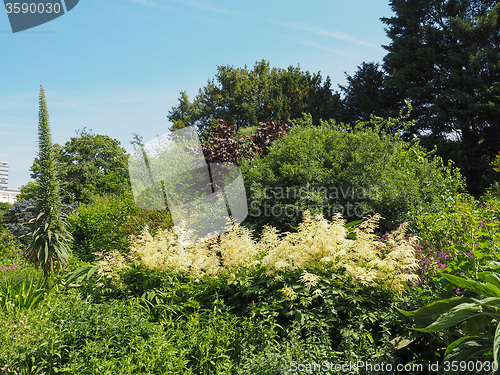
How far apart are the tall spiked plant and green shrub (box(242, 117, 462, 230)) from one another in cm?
347

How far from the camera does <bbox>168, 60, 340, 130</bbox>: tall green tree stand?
20.2m

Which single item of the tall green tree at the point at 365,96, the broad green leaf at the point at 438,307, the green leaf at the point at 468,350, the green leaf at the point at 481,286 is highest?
the tall green tree at the point at 365,96

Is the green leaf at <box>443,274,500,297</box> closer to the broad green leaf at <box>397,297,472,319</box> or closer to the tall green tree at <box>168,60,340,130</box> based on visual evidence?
the broad green leaf at <box>397,297,472,319</box>

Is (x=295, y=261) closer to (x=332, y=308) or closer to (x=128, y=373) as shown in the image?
(x=332, y=308)

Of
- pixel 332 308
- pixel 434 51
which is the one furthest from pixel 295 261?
pixel 434 51

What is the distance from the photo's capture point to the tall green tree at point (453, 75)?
52.2 ft

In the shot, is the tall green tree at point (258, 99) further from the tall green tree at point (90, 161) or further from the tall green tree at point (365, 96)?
the tall green tree at point (90, 161)

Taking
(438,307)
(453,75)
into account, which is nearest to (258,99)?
(453,75)

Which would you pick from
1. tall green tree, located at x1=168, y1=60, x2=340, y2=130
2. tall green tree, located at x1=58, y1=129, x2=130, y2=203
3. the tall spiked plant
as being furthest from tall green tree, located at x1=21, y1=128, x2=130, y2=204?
the tall spiked plant

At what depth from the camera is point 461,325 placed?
306 centimetres

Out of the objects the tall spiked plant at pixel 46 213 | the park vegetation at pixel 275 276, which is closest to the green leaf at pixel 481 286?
the park vegetation at pixel 275 276

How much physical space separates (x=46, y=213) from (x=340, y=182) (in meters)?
5.02

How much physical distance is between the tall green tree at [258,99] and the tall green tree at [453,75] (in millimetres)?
3775

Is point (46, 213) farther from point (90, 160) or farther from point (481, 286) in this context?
point (90, 160)
